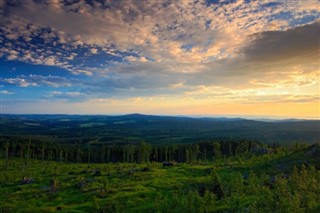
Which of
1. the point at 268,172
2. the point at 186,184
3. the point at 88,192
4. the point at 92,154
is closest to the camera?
the point at 88,192

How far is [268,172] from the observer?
261ft

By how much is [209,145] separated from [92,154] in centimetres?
8583

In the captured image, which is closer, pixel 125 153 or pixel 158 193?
pixel 158 193

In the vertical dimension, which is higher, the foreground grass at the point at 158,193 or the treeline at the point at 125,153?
the foreground grass at the point at 158,193

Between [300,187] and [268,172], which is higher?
[300,187]

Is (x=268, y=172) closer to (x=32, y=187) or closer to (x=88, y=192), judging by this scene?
(x=88, y=192)

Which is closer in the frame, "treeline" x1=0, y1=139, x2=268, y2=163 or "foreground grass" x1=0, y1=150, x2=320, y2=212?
"foreground grass" x1=0, y1=150, x2=320, y2=212

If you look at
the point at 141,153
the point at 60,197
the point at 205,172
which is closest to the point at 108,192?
the point at 60,197

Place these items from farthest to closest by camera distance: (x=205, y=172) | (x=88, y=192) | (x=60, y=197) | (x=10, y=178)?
(x=205, y=172)
(x=10, y=178)
(x=88, y=192)
(x=60, y=197)

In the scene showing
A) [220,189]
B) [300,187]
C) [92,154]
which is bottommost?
[92,154]

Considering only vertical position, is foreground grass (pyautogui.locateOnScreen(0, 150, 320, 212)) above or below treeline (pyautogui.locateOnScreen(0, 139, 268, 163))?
above

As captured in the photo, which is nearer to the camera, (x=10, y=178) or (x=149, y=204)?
(x=149, y=204)

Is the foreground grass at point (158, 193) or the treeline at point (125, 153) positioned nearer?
the foreground grass at point (158, 193)

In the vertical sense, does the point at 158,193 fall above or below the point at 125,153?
above
